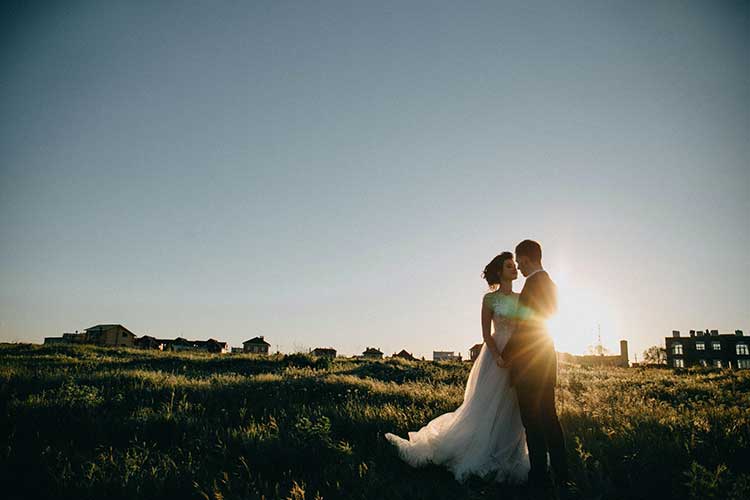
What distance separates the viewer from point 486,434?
510cm

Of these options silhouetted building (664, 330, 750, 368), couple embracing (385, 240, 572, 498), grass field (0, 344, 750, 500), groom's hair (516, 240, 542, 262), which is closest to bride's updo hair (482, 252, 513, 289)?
couple embracing (385, 240, 572, 498)

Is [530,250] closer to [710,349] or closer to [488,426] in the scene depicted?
[488,426]

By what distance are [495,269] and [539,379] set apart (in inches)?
66.4

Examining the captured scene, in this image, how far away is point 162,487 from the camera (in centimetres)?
410

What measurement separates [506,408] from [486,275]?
182 cm

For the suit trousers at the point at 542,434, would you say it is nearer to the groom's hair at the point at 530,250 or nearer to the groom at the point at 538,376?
the groom at the point at 538,376

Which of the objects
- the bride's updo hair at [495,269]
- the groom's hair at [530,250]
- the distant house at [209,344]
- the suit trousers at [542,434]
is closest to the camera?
the suit trousers at [542,434]

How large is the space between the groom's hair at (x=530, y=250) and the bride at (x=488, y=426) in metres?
0.78

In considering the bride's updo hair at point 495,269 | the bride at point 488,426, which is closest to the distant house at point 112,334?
the bride at point 488,426

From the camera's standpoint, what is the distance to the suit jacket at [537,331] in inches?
179

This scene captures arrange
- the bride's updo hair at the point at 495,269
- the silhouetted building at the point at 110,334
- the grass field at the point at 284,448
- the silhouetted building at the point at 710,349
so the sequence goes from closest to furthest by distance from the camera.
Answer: the grass field at the point at 284,448
the bride's updo hair at the point at 495,269
the silhouetted building at the point at 710,349
the silhouetted building at the point at 110,334

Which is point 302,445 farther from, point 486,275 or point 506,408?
point 486,275

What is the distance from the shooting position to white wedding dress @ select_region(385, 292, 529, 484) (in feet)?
16.1

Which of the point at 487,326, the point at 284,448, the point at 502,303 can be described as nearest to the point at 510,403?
the point at 487,326
